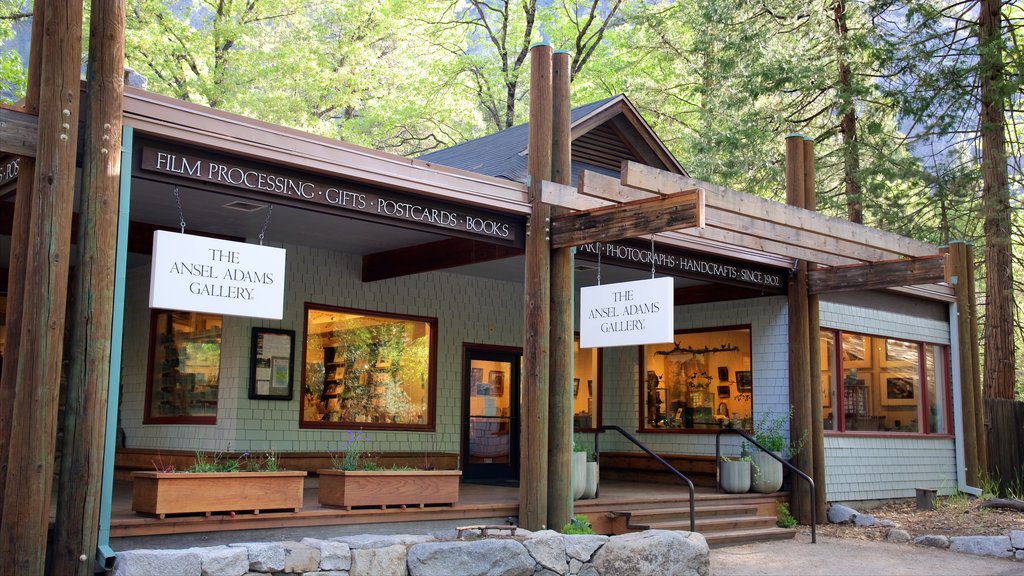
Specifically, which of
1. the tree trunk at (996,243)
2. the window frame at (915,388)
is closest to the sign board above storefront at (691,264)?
the window frame at (915,388)

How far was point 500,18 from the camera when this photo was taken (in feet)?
99.1

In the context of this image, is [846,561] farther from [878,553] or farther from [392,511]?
[392,511]

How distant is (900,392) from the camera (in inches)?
593

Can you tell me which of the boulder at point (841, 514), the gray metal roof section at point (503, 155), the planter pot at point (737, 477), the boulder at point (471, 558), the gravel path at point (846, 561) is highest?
the gray metal roof section at point (503, 155)

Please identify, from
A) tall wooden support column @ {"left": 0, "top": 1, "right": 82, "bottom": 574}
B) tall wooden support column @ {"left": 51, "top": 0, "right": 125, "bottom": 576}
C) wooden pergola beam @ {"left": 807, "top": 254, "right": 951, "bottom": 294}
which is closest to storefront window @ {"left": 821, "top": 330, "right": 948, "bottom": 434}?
wooden pergola beam @ {"left": 807, "top": 254, "right": 951, "bottom": 294}

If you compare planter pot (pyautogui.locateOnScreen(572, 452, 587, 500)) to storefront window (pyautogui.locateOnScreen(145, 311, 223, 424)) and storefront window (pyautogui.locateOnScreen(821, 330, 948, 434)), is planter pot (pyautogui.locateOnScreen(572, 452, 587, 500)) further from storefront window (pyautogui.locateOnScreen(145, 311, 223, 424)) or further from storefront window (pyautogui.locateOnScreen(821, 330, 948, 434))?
storefront window (pyautogui.locateOnScreen(821, 330, 948, 434))

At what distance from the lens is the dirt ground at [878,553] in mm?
9641

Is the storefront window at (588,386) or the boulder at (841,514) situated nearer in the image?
the boulder at (841,514)

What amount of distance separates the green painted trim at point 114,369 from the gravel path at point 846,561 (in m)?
5.54

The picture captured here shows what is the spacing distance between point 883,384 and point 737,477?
3810mm

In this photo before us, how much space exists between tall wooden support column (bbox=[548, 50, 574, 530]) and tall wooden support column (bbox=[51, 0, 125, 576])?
436 centimetres

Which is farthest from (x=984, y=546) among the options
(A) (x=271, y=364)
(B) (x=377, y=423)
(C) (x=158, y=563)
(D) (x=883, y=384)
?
(C) (x=158, y=563)

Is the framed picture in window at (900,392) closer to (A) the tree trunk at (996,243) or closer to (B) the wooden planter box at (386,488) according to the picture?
(A) the tree trunk at (996,243)

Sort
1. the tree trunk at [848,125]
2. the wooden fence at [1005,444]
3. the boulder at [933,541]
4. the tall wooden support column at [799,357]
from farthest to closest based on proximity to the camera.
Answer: the tree trunk at [848,125], the wooden fence at [1005,444], the tall wooden support column at [799,357], the boulder at [933,541]
